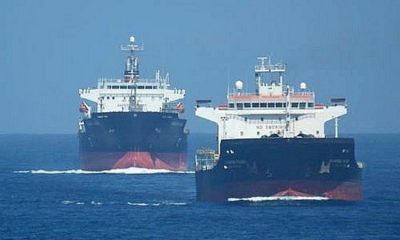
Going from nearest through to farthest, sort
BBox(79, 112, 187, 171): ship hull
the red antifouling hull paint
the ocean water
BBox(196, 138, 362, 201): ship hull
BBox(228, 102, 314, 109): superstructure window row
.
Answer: the ocean water → BBox(196, 138, 362, 201): ship hull → BBox(228, 102, 314, 109): superstructure window row → BBox(79, 112, 187, 171): ship hull → the red antifouling hull paint

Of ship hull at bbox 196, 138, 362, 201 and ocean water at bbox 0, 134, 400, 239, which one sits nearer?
ocean water at bbox 0, 134, 400, 239

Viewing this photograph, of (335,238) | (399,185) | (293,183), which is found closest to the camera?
(335,238)

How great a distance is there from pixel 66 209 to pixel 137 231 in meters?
12.7

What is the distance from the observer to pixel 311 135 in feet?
247

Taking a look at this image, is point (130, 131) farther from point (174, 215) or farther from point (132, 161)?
point (174, 215)

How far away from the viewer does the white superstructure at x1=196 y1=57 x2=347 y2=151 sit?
249 feet

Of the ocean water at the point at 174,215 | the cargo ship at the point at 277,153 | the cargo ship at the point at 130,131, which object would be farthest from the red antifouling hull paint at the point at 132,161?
the cargo ship at the point at 277,153

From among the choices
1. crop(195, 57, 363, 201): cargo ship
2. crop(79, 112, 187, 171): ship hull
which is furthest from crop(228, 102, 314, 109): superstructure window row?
crop(79, 112, 187, 171): ship hull

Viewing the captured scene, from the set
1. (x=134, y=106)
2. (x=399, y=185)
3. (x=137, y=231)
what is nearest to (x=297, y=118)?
(x=137, y=231)

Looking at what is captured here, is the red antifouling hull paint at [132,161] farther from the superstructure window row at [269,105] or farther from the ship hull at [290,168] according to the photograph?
the ship hull at [290,168]

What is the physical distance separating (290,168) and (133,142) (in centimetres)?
4747

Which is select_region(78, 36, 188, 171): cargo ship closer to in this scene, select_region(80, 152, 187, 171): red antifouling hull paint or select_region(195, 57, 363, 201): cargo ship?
select_region(80, 152, 187, 171): red antifouling hull paint

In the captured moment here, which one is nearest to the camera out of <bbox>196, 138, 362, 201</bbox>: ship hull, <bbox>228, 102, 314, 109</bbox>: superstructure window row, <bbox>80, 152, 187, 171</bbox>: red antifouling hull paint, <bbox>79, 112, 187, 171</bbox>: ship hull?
<bbox>196, 138, 362, 201</bbox>: ship hull

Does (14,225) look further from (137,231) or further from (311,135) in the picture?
(311,135)
